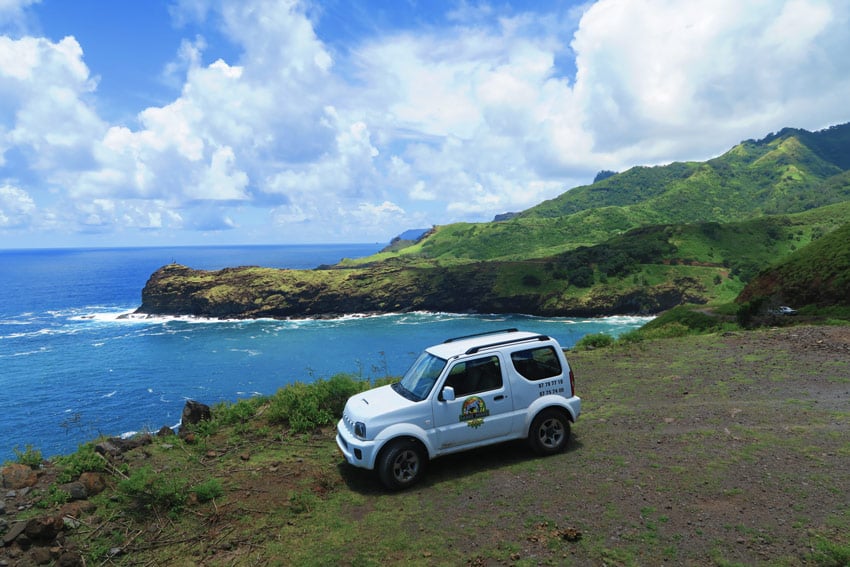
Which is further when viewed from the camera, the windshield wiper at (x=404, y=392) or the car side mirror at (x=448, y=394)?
the windshield wiper at (x=404, y=392)

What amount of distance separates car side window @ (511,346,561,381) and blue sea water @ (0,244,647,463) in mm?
7639

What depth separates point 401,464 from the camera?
8.11 meters

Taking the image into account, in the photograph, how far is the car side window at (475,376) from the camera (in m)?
8.45

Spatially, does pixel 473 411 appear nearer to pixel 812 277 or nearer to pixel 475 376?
pixel 475 376

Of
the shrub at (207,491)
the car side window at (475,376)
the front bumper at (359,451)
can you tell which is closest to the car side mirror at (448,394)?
the car side window at (475,376)

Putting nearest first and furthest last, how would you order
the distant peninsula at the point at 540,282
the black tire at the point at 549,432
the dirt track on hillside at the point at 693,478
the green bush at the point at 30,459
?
the dirt track on hillside at the point at 693,478, the green bush at the point at 30,459, the black tire at the point at 549,432, the distant peninsula at the point at 540,282

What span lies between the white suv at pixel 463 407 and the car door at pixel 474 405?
0.06 feet

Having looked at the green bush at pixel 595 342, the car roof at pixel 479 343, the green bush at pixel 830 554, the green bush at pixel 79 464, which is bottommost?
→ the green bush at pixel 595 342

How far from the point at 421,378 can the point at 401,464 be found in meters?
1.60

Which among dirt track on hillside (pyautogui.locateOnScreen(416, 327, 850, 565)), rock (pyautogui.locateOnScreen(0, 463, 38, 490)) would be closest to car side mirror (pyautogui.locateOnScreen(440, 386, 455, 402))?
dirt track on hillside (pyautogui.locateOnScreen(416, 327, 850, 565))

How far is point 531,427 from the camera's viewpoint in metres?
8.84

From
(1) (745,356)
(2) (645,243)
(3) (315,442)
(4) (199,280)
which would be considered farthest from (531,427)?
(2) (645,243)

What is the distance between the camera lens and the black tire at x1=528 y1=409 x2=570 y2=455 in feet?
29.1

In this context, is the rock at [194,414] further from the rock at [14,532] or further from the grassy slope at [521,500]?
the rock at [14,532]
